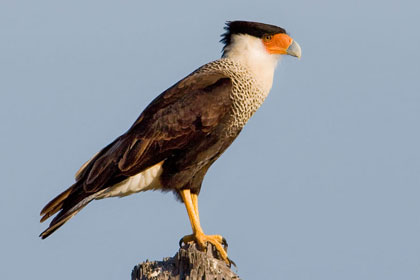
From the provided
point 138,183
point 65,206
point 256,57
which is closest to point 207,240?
point 138,183

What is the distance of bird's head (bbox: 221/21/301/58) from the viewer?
738 cm

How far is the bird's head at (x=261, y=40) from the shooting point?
24.2ft

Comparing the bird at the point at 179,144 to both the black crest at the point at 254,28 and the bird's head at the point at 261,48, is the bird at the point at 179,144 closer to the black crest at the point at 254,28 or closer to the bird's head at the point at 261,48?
the bird's head at the point at 261,48

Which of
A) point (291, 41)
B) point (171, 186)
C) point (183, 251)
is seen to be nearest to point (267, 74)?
point (291, 41)

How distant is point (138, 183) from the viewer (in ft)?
22.7

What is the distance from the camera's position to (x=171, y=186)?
696cm

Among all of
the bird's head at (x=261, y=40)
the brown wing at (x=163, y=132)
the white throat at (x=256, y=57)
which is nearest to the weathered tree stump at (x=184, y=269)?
the brown wing at (x=163, y=132)

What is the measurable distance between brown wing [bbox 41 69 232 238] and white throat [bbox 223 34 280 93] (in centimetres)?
41

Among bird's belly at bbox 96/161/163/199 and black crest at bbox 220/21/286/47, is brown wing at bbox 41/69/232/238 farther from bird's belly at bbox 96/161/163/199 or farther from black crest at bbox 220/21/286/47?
black crest at bbox 220/21/286/47

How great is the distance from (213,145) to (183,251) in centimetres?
244

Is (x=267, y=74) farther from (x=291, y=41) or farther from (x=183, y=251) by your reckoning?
(x=183, y=251)

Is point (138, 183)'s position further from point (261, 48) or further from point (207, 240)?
point (261, 48)

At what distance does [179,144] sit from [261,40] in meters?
1.42

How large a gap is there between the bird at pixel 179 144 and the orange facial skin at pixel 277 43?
0.33 m
